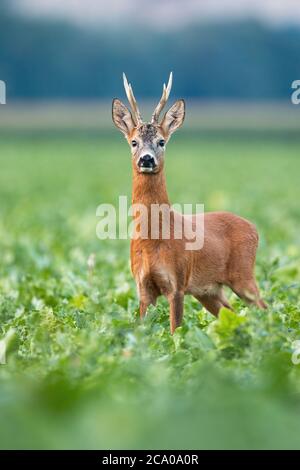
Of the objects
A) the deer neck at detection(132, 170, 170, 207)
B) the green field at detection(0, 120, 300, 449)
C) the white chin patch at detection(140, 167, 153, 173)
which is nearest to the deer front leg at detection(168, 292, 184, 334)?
the green field at detection(0, 120, 300, 449)

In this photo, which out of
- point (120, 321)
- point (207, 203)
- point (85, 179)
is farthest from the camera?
point (85, 179)

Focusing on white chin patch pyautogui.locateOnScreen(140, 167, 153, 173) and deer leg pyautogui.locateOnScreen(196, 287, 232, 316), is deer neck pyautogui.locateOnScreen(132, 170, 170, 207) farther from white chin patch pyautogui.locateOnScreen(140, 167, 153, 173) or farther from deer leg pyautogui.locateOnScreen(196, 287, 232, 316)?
deer leg pyautogui.locateOnScreen(196, 287, 232, 316)

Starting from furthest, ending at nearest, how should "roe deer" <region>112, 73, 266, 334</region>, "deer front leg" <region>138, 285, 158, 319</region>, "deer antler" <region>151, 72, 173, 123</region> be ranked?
"deer front leg" <region>138, 285, 158, 319</region> → "roe deer" <region>112, 73, 266, 334</region> → "deer antler" <region>151, 72, 173, 123</region>

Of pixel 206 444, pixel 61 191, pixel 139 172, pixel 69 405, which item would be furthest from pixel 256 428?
pixel 61 191

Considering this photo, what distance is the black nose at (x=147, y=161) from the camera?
655 cm

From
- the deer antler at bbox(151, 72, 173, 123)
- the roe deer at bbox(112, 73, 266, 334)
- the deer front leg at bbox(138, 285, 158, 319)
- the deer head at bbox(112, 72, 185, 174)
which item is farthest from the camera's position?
the deer front leg at bbox(138, 285, 158, 319)

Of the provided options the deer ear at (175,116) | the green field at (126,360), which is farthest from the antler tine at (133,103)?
the green field at (126,360)

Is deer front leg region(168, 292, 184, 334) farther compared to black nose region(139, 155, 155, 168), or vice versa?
deer front leg region(168, 292, 184, 334)

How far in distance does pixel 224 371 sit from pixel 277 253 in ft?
19.5

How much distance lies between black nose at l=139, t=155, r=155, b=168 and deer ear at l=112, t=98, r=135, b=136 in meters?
0.38

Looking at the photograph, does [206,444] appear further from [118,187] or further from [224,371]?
[118,187]

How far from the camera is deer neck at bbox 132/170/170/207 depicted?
677cm

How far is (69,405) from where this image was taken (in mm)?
4520

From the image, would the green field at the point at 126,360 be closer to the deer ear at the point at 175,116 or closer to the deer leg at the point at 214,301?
the deer leg at the point at 214,301
